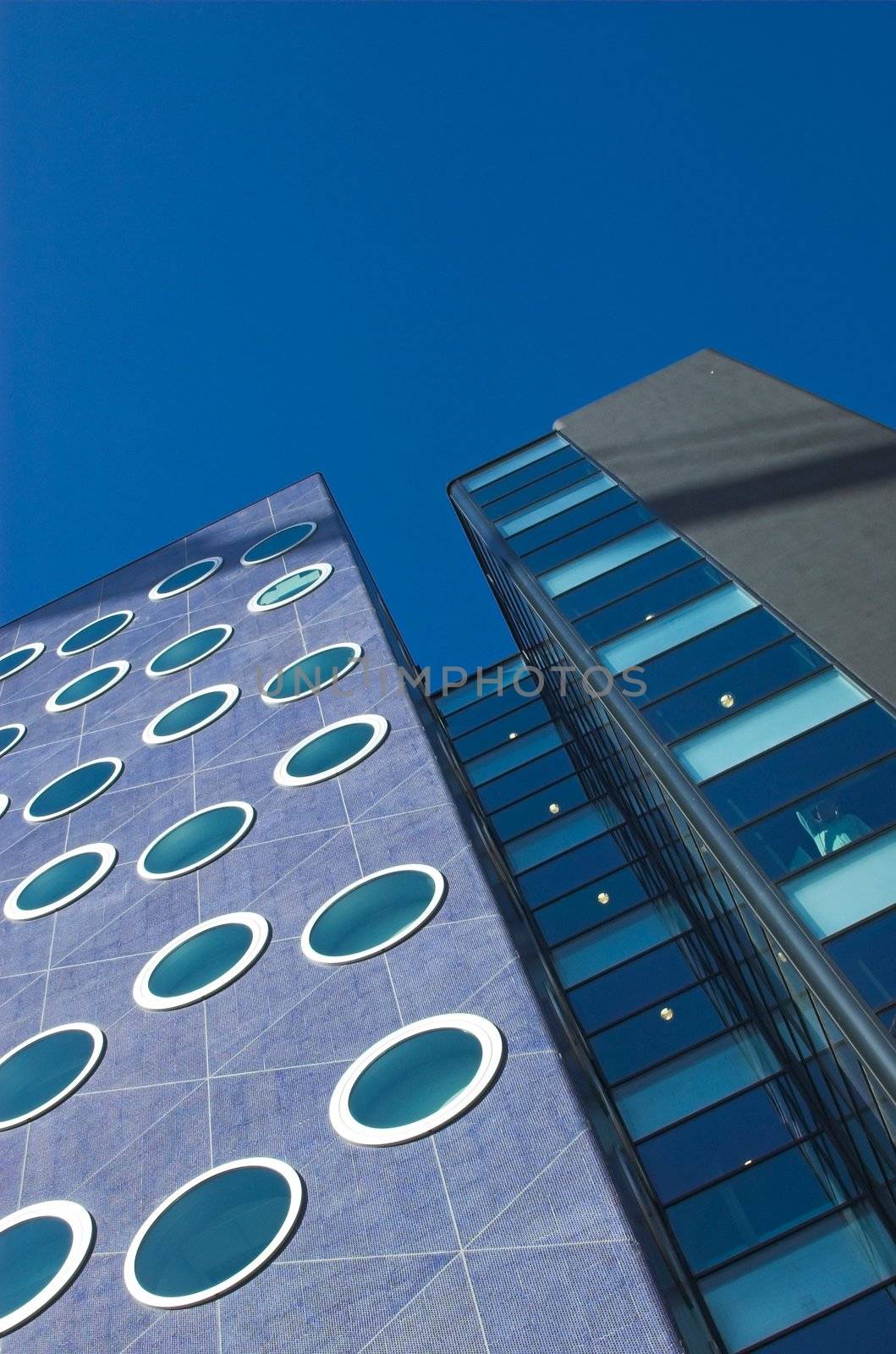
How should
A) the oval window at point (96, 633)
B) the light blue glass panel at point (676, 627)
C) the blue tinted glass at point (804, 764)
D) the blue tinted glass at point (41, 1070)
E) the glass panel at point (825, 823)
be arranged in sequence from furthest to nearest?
the oval window at point (96, 633) < the light blue glass panel at point (676, 627) < the blue tinted glass at point (41, 1070) < the blue tinted glass at point (804, 764) < the glass panel at point (825, 823)

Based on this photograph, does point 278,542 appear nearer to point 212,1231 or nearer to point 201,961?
point 201,961

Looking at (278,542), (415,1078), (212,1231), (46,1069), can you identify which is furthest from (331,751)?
(278,542)

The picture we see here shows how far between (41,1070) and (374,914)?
427 cm

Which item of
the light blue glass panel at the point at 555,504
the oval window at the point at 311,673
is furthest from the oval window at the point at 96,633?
the light blue glass panel at the point at 555,504

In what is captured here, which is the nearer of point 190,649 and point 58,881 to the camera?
point 58,881

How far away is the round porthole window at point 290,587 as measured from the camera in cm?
2344

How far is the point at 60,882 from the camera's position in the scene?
1745 cm

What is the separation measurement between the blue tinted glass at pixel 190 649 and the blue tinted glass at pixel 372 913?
9.67 metres

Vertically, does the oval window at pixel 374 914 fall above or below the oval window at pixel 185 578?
below

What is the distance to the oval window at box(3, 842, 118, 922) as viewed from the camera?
1691 cm

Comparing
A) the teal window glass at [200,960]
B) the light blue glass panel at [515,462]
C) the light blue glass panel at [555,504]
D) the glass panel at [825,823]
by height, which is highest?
the light blue glass panel at [515,462]

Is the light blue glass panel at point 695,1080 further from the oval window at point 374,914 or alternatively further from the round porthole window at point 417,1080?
the oval window at point 374,914

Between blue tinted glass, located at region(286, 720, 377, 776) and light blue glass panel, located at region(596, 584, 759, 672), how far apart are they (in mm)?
3652


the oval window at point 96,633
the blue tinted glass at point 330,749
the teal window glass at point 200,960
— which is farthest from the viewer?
the oval window at point 96,633
